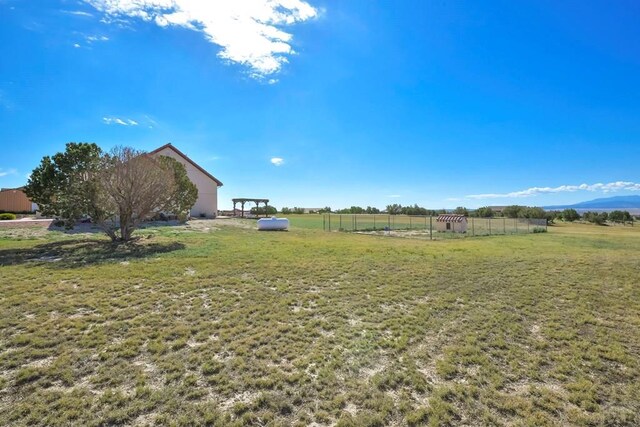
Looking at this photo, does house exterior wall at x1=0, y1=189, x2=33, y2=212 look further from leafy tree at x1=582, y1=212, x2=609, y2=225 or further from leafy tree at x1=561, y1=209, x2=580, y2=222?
leafy tree at x1=582, y1=212, x2=609, y2=225

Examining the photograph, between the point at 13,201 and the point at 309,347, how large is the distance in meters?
45.1

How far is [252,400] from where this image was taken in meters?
3.28

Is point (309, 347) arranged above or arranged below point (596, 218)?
below

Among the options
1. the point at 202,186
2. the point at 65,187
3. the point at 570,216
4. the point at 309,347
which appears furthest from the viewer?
the point at 570,216

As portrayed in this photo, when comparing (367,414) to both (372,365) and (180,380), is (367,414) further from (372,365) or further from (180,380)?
(180,380)

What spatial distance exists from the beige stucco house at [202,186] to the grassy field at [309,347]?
23.4 meters

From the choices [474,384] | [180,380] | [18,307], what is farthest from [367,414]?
[18,307]

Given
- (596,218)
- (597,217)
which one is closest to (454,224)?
(596,218)

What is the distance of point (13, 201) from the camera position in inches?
1341

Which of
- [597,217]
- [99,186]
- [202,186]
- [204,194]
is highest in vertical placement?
[202,186]

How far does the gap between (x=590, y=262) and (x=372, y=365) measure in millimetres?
11592

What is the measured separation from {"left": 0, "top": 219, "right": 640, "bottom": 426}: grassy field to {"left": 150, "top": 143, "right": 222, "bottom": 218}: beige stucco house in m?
23.4

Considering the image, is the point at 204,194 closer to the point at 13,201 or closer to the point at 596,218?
the point at 13,201

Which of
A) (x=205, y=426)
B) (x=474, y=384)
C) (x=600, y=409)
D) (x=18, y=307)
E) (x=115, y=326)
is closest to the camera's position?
(x=205, y=426)
